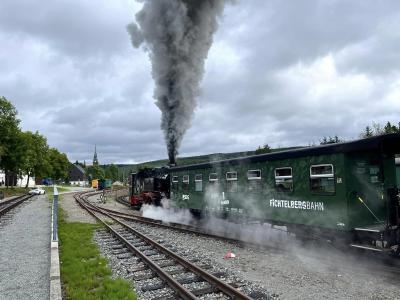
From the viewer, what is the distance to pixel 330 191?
9977 mm

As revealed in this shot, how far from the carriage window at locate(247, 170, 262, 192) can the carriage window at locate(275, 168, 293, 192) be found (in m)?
0.89

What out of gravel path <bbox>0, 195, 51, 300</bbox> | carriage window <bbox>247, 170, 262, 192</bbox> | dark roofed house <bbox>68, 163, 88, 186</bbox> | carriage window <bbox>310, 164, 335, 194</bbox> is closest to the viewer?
gravel path <bbox>0, 195, 51, 300</bbox>

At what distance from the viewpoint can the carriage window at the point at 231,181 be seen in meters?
14.2

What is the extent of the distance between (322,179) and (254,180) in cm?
308

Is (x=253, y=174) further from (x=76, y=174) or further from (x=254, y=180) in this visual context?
(x=76, y=174)

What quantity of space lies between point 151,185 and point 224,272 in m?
16.2

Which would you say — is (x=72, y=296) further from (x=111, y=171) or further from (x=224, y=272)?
(x=111, y=171)

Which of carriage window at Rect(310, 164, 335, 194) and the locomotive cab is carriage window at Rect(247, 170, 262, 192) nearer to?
carriage window at Rect(310, 164, 335, 194)

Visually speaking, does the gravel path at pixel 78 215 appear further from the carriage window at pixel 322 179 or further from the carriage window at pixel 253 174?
the carriage window at pixel 322 179

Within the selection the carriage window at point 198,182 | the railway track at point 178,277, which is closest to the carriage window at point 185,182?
the carriage window at point 198,182

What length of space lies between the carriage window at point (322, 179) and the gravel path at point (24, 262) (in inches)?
280

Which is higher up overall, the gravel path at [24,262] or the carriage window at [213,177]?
the carriage window at [213,177]

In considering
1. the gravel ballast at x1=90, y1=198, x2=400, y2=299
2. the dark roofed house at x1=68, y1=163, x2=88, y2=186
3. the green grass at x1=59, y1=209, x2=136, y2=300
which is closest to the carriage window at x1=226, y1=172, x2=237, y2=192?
the gravel ballast at x1=90, y1=198, x2=400, y2=299

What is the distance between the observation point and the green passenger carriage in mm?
9375
